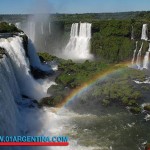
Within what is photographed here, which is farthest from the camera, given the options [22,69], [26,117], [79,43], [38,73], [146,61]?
[79,43]

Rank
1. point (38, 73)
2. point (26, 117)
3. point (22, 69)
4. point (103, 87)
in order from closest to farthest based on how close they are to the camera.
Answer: point (26, 117)
point (103, 87)
point (22, 69)
point (38, 73)

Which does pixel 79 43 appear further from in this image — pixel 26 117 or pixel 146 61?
pixel 26 117

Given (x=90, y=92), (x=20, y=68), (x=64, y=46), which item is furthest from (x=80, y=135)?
(x=64, y=46)

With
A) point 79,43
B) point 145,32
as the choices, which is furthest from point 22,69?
point 145,32

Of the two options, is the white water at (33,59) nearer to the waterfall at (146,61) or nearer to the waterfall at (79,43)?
the waterfall at (79,43)

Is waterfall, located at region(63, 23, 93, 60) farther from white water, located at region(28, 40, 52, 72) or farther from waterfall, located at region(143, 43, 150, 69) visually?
white water, located at region(28, 40, 52, 72)

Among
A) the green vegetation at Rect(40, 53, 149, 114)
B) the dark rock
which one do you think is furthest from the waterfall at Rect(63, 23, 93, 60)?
the dark rock

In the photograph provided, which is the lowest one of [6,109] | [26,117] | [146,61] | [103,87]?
[26,117]
